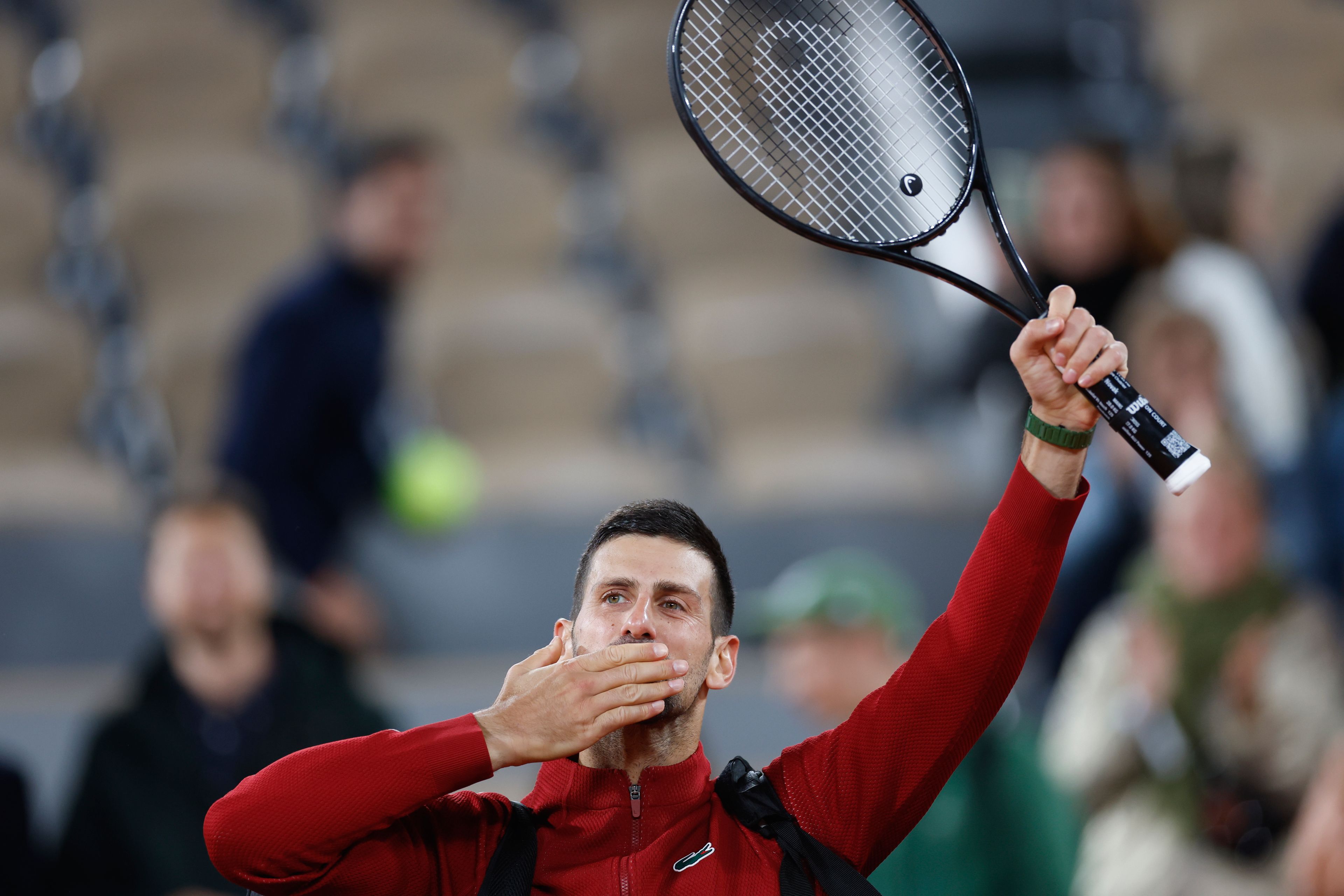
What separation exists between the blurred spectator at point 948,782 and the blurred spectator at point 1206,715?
233mm

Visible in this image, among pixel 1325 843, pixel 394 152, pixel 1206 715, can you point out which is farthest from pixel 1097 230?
pixel 394 152

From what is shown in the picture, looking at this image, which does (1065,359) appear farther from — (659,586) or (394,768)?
(394,768)

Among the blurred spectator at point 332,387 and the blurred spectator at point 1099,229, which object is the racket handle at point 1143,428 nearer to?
the blurred spectator at point 1099,229

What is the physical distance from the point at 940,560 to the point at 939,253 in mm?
1022

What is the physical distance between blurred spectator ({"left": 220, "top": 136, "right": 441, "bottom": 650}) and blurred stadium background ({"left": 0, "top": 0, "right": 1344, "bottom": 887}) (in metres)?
0.25

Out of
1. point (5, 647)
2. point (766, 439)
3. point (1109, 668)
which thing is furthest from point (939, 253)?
point (5, 647)

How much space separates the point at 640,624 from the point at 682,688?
0.25ft

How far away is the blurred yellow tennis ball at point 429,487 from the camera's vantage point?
4176 mm

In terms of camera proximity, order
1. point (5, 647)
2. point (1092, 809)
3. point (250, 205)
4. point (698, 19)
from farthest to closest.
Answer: point (250, 205), point (5, 647), point (1092, 809), point (698, 19)

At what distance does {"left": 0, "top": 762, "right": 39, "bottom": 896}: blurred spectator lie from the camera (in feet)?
7.70

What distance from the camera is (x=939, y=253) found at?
4852mm

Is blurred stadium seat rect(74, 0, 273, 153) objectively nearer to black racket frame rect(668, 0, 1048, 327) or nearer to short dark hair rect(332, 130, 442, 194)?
short dark hair rect(332, 130, 442, 194)

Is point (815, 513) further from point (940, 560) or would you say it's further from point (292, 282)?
point (292, 282)

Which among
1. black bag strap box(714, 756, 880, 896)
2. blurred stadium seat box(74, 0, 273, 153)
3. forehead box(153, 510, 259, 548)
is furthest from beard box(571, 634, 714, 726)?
blurred stadium seat box(74, 0, 273, 153)
